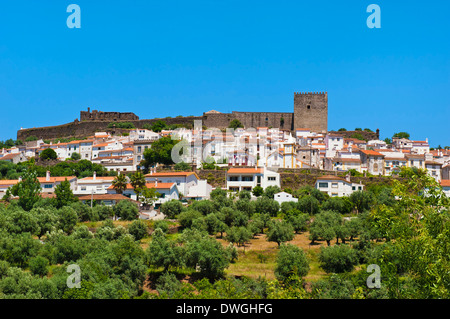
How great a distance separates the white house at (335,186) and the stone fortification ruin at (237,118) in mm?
44177

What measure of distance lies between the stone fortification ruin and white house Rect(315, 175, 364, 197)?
4418cm

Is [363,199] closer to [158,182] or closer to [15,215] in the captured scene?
[158,182]

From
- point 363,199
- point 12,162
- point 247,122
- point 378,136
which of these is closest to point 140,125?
point 247,122

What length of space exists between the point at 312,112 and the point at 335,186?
46426 millimetres

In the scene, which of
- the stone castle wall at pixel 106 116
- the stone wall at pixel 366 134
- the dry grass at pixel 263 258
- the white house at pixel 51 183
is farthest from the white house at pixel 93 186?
the stone castle wall at pixel 106 116

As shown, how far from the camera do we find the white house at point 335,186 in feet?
184

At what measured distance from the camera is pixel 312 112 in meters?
101

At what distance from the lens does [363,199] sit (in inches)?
2000

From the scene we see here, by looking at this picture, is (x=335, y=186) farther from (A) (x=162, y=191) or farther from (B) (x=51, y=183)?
(B) (x=51, y=183)

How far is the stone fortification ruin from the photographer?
330 feet

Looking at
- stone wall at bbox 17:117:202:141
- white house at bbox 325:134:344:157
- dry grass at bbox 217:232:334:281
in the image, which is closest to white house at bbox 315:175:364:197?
dry grass at bbox 217:232:334:281

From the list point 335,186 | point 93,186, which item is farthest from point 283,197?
point 93,186
